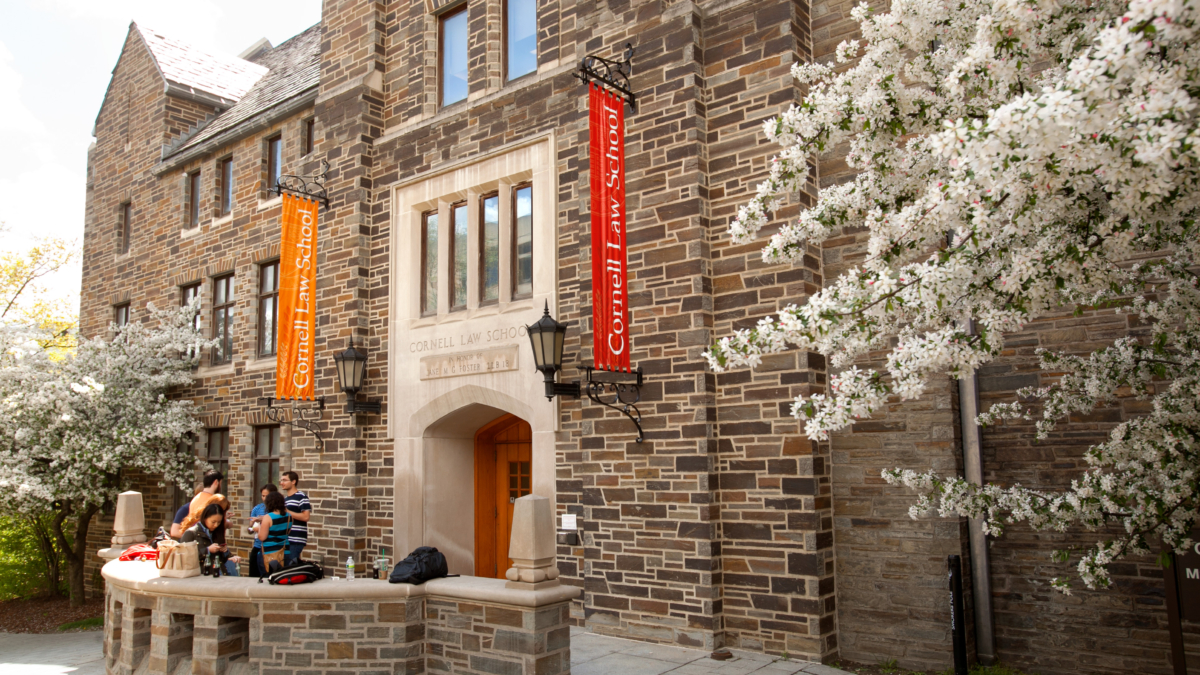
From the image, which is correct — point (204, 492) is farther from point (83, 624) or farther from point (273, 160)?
point (83, 624)

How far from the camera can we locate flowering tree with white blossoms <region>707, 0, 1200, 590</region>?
2816mm

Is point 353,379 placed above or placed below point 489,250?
below

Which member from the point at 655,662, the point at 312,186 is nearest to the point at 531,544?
the point at 655,662

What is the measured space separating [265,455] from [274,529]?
20.5 ft

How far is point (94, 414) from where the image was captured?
14.8m

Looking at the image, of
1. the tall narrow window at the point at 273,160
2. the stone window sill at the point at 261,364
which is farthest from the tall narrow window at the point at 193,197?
the stone window sill at the point at 261,364

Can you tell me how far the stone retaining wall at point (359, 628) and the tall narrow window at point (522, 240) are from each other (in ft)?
13.1

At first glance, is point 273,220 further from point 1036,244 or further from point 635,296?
point 1036,244

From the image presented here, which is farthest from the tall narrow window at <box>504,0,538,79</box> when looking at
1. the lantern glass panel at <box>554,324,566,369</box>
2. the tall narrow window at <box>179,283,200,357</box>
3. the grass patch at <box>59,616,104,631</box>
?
the grass patch at <box>59,616,104,631</box>

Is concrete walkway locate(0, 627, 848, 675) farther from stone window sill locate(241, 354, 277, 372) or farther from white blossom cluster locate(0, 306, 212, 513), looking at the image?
Result: white blossom cluster locate(0, 306, 212, 513)

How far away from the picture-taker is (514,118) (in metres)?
9.99

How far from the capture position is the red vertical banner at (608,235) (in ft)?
25.3

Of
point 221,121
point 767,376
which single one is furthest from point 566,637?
point 221,121

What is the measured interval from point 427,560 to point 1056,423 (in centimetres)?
532
